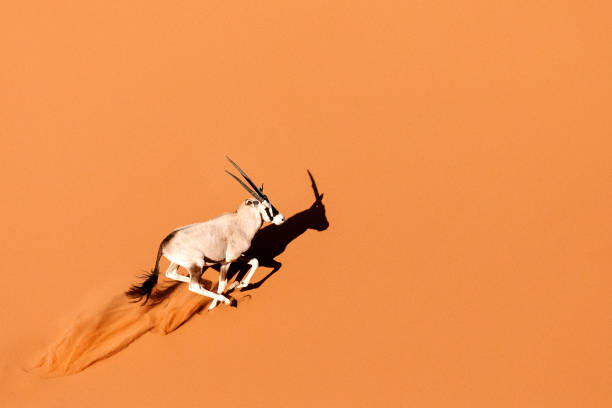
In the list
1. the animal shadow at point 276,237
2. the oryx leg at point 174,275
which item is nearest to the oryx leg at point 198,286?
the oryx leg at point 174,275

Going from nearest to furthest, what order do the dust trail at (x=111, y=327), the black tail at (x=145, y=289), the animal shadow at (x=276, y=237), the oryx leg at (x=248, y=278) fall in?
the dust trail at (x=111, y=327) < the black tail at (x=145, y=289) < the oryx leg at (x=248, y=278) < the animal shadow at (x=276, y=237)

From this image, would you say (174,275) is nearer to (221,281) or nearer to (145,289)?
(145,289)

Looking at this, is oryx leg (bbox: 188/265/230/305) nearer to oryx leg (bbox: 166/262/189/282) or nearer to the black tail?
oryx leg (bbox: 166/262/189/282)

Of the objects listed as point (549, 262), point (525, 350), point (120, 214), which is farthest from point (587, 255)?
point (120, 214)

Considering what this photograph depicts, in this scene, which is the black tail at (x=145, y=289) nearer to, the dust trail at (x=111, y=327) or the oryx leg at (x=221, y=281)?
the dust trail at (x=111, y=327)

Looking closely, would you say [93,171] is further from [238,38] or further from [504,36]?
[504,36]
